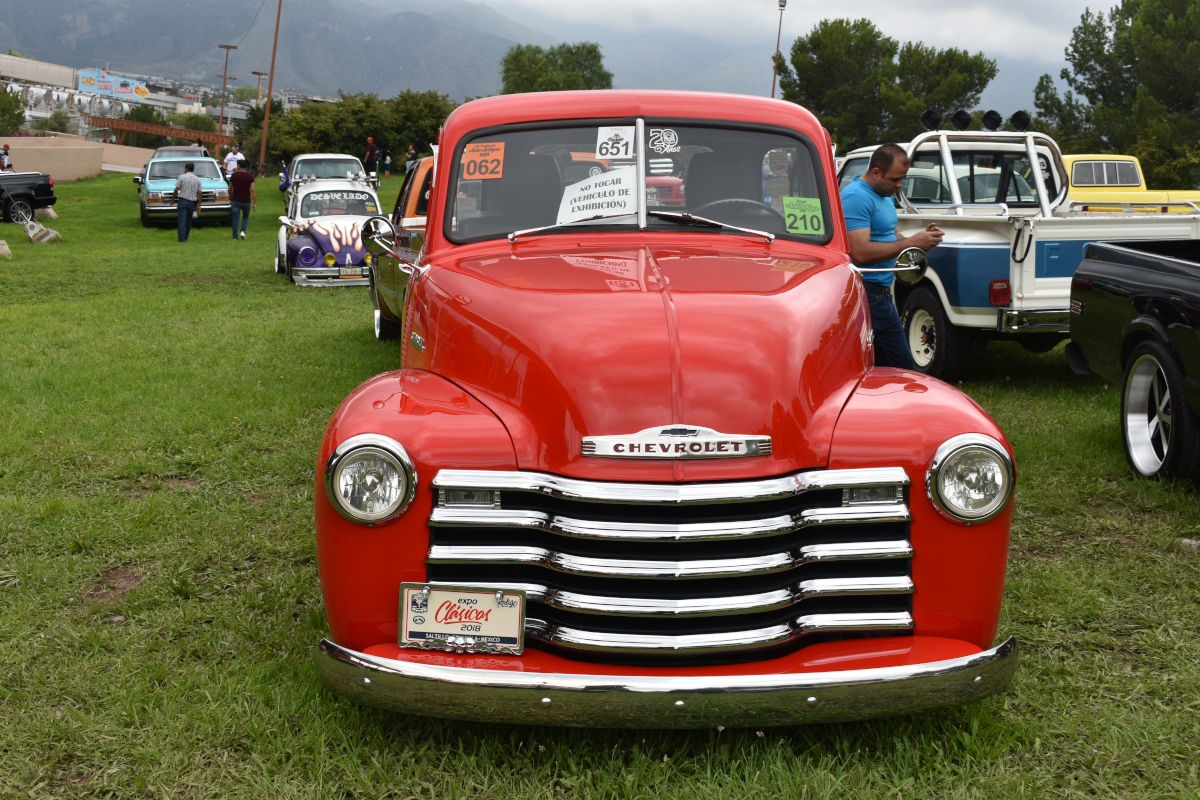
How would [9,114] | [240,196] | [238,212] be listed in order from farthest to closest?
[9,114], [238,212], [240,196]

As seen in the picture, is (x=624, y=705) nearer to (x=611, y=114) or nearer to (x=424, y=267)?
(x=424, y=267)

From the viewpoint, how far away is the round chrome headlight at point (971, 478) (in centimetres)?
315

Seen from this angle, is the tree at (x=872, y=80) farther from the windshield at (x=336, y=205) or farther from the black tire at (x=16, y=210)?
the windshield at (x=336, y=205)

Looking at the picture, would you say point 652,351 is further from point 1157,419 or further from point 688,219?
point 1157,419

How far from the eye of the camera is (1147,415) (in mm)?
6379

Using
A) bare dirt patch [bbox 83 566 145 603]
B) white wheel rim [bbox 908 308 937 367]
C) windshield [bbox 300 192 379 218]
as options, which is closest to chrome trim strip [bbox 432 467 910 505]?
bare dirt patch [bbox 83 566 145 603]

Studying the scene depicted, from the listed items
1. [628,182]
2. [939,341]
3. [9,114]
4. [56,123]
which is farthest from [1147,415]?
[56,123]

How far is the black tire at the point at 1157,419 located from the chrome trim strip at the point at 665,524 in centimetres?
343

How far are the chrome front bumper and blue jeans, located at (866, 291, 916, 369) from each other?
3.63 metres

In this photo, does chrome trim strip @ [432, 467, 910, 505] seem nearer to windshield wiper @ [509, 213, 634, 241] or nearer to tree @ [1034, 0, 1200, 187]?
windshield wiper @ [509, 213, 634, 241]

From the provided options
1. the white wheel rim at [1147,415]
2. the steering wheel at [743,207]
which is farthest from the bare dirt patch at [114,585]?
the white wheel rim at [1147,415]

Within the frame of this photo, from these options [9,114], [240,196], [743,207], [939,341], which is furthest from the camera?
[9,114]

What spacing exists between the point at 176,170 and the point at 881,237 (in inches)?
979

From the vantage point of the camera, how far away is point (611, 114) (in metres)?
4.63
